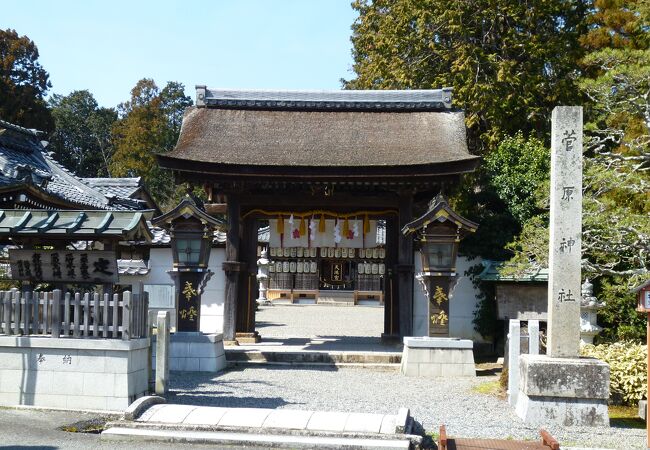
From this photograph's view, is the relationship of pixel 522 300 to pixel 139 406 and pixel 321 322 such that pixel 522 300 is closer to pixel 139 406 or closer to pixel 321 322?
pixel 139 406

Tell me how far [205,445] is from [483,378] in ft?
25.4

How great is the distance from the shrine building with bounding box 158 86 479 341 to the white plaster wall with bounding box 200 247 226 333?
0.79 meters

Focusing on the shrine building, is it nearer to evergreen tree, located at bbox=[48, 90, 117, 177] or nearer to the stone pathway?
the stone pathway

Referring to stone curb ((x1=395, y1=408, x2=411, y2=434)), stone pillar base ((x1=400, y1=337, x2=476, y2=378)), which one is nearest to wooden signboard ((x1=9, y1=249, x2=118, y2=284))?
stone curb ((x1=395, y1=408, x2=411, y2=434))

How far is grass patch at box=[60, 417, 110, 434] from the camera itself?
9.14m

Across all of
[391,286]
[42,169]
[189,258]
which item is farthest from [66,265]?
[42,169]

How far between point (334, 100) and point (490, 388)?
9.58 meters

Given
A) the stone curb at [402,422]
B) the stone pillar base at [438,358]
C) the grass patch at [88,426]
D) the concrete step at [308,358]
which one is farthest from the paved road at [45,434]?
the stone pillar base at [438,358]

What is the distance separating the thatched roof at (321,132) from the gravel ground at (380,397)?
486 cm

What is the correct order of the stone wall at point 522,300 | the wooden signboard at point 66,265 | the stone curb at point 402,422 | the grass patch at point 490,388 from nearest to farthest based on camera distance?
1. the stone curb at point 402,422
2. the wooden signboard at point 66,265
3. the grass patch at point 490,388
4. the stone wall at point 522,300

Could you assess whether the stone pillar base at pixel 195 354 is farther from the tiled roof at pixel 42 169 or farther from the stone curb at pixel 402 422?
the stone curb at pixel 402 422

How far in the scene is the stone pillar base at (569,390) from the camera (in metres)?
9.82

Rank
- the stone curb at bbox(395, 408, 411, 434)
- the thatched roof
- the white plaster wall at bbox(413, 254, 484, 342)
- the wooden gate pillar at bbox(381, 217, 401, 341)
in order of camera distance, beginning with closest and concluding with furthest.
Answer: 1. the stone curb at bbox(395, 408, 411, 434)
2. the thatched roof
3. the white plaster wall at bbox(413, 254, 484, 342)
4. the wooden gate pillar at bbox(381, 217, 401, 341)

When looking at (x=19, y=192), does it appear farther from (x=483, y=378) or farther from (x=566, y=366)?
(x=566, y=366)
